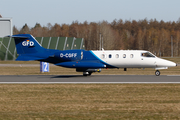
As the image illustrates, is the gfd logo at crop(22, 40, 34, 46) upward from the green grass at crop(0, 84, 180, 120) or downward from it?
upward

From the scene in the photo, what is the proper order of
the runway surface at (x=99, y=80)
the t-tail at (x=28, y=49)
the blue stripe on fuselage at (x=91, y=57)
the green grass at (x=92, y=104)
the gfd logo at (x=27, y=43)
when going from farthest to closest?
the gfd logo at (x=27, y=43) → the t-tail at (x=28, y=49) → the blue stripe on fuselage at (x=91, y=57) → the runway surface at (x=99, y=80) → the green grass at (x=92, y=104)

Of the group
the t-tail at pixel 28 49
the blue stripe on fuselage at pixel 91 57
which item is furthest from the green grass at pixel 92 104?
the t-tail at pixel 28 49

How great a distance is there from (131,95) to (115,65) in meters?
12.7

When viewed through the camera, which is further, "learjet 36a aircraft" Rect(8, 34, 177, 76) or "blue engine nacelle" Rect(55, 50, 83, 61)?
"blue engine nacelle" Rect(55, 50, 83, 61)

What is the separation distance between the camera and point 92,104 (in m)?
12.6

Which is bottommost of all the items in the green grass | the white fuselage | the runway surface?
the green grass

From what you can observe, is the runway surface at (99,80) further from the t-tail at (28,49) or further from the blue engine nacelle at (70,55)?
the t-tail at (28,49)

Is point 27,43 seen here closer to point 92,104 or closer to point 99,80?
point 99,80

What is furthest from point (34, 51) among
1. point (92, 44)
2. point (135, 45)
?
point (135, 45)

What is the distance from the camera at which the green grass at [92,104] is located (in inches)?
406

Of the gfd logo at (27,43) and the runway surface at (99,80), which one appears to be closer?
the runway surface at (99,80)

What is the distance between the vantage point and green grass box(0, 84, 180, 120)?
10305 millimetres

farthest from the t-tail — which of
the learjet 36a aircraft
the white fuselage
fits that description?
the white fuselage

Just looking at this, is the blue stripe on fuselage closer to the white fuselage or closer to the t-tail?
the white fuselage
